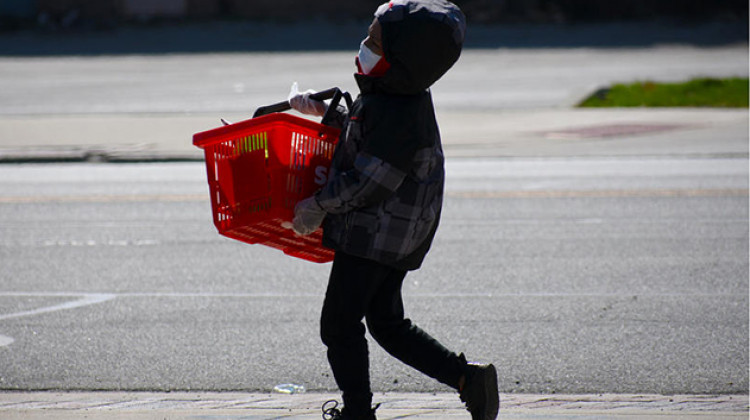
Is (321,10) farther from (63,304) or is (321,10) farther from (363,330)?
(363,330)

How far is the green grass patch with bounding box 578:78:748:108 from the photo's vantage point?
1858 cm

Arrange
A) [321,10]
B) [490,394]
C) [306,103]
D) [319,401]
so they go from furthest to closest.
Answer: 1. [321,10]
2. [319,401]
3. [490,394]
4. [306,103]

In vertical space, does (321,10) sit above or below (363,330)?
below

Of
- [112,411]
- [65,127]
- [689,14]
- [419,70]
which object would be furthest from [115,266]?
[689,14]

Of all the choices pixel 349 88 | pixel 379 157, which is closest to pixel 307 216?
pixel 379 157

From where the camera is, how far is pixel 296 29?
37.3 m

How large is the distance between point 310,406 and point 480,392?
1001mm

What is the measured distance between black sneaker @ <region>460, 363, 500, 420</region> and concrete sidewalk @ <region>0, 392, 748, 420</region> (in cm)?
42

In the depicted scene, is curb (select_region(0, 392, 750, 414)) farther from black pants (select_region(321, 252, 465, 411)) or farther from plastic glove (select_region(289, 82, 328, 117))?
plastic glove (select_region(289, 82, 328, 117))

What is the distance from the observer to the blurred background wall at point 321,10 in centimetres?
3762

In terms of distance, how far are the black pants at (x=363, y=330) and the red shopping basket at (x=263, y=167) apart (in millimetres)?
306

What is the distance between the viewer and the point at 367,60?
377 cm

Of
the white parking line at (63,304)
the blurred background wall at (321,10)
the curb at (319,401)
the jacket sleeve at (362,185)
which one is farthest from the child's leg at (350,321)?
the blurred background wall at (321,10)

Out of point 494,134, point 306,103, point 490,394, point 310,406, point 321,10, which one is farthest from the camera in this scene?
point 321,10
